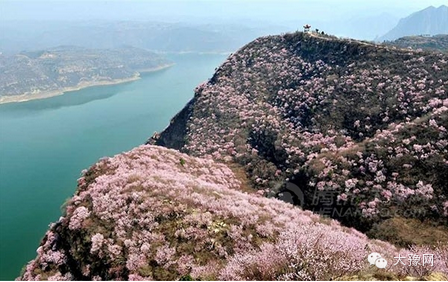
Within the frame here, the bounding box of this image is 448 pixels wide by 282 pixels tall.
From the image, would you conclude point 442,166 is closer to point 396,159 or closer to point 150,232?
point 396,159

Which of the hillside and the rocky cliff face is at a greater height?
the hillside

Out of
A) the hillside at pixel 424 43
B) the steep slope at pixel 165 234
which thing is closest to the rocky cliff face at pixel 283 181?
the steep slope at pixel 165 234

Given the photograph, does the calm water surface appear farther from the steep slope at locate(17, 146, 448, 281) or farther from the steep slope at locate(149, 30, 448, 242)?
the steep slope at locate(17, 146, 448, 281)

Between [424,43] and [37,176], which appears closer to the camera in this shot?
[37,176]

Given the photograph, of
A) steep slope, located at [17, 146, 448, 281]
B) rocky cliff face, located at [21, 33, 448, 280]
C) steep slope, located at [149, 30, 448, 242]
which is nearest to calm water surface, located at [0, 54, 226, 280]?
steep slope, located at [149, 30, 448, 242]

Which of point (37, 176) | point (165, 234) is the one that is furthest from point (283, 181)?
point (37, 176)

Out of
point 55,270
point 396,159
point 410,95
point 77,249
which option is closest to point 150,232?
point 77,249

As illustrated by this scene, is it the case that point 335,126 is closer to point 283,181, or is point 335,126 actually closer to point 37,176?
point 283,181

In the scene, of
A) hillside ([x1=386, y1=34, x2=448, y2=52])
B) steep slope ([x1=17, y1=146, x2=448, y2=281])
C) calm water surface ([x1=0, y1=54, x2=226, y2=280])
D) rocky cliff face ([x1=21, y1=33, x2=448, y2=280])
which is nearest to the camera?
steep slope ([x1=17, y1=146, x2=448, y2=281])
